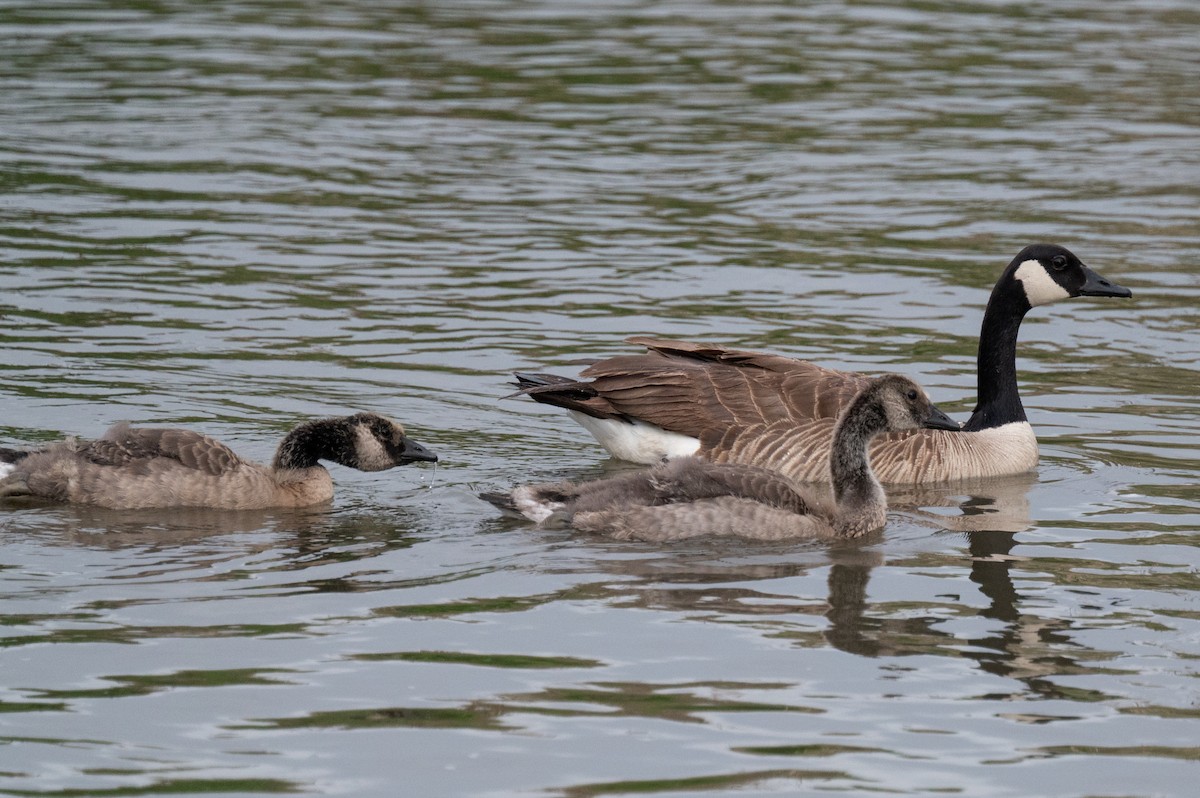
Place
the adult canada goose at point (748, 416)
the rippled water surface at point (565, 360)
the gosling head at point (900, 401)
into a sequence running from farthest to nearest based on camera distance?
1. the adult canada goose at point (748, 416)
2. the gosling head at point (900, 401)
3. the rippled water surface at point (565, 360)

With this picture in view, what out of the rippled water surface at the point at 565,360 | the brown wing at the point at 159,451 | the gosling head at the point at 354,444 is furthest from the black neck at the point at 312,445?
the rippled water surface at the point at 565,360

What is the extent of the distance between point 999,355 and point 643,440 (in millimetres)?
2574

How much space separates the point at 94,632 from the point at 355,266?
9058mm

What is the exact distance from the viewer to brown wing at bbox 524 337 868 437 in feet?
39.7

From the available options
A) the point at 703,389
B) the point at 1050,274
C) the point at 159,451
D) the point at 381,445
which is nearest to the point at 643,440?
the point at 703,389

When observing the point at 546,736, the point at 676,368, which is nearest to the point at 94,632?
the point at 546,736

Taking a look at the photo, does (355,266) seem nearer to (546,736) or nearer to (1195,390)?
(1195,390)

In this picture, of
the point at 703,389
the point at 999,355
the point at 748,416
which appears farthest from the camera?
the point at 999,355

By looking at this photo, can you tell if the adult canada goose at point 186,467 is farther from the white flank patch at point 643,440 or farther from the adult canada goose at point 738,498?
the white flank patch at point 643,440

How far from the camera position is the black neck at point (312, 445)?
10.6 m

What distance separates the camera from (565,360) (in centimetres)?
1408

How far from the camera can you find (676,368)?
12.4 metres

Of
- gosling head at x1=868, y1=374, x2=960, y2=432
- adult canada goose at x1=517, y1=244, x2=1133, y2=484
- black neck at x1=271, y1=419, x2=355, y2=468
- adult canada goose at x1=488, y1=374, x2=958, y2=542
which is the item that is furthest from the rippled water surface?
gosling head at x1=868, y1=374, x2=960, y2=432

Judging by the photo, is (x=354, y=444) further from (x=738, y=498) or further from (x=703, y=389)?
(x=703, y=389)
